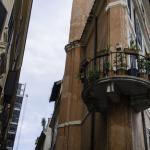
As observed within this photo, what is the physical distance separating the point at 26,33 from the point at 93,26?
10.4 m

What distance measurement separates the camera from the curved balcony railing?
13438mm

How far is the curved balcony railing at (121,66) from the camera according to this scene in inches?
529

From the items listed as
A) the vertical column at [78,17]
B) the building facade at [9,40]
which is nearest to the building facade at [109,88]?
the vertical column at [78,17]

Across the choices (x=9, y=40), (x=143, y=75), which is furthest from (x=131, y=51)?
(x=9, y=40)

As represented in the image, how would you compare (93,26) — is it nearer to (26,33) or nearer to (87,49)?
(87,49)

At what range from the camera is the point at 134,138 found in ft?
42.8

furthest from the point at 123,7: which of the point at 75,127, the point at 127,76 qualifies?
the point at 75,127

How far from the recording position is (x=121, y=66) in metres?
13.6

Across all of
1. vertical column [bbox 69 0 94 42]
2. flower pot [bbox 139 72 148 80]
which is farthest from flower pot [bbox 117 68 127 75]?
vertical column [bbox 69 0 94 42]

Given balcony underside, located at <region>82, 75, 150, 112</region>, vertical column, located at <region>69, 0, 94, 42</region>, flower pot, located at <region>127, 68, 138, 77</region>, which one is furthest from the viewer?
vertical column, located at <region>69, 0, 94, 42</region>

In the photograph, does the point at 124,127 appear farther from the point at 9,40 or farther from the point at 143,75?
the point at 9,40

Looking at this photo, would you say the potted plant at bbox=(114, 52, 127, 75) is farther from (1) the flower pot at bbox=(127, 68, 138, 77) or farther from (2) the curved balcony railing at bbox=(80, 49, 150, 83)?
(1) the flower pot at bbox=(127, 68, 138, 77)

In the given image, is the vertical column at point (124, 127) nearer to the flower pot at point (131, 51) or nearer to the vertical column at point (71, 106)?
the flower pot at point (131, 51)

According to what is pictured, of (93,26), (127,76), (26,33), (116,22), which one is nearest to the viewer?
(127,76)
